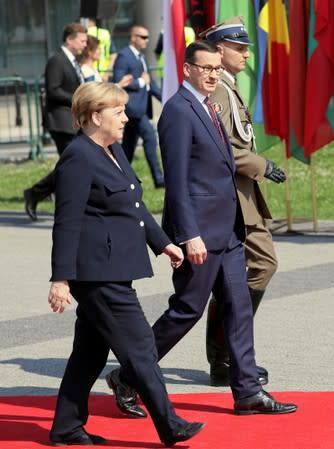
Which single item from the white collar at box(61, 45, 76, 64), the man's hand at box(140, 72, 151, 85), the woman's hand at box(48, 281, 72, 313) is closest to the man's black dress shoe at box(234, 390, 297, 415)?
the woman's hand at box(48, 281, 72, 313)

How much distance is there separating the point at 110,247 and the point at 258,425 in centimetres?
118

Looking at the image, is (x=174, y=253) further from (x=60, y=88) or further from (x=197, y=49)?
(x=60, y=88)

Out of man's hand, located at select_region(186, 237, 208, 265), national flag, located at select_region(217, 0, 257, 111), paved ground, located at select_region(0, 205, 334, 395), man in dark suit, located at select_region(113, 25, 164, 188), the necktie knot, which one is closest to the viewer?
man's hand, located at select_region(186, 237, 208, 265)

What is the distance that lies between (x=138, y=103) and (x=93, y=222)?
34.0ft

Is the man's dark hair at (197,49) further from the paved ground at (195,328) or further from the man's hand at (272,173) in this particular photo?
the paved ground at (195,328)

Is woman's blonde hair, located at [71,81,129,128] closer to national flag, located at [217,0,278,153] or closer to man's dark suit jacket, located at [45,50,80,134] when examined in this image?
national flag, located at [217,0,278,153]

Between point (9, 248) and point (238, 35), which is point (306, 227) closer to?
point (9, 248)

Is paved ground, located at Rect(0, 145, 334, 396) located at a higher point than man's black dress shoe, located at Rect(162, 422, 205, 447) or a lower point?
lower

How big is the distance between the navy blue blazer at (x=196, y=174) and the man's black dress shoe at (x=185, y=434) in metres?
0.98

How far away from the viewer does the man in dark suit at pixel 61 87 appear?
14.0 meters

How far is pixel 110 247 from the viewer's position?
19.6ft

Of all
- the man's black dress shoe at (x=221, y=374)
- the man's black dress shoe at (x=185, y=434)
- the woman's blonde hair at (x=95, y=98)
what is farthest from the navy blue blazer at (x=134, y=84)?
the man's black dress shoe at (x=185, y=434)

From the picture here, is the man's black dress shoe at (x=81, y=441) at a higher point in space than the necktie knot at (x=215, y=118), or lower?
lower

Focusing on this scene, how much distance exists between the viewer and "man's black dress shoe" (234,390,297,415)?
664 centimetres
